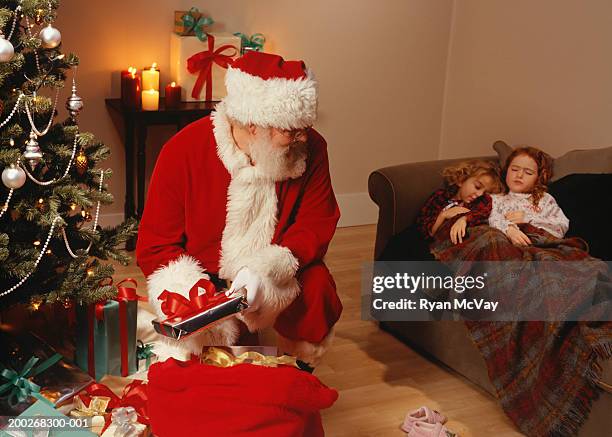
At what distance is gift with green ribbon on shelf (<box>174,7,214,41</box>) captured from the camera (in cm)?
368

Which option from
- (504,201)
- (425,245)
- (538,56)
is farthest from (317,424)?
(538,56)

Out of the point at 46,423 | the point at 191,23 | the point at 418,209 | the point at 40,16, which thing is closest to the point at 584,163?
the point at 418,209

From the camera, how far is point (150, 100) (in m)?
3.56

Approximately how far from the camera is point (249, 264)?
2164 millimetres

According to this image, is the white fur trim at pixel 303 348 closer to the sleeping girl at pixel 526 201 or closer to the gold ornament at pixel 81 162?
the gold ornament at pixel 81 162

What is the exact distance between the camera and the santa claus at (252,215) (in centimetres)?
212

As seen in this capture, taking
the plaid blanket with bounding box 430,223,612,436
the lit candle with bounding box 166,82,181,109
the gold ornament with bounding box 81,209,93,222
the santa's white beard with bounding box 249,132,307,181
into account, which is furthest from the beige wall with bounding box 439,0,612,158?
the gold ornament with bounding box 81,209,93,222

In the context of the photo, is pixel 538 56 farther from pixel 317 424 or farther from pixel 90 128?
pixel 317 424

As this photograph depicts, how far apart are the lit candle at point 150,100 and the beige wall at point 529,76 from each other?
180 cm

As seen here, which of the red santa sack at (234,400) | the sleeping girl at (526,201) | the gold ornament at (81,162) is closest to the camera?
the red santa sack at (234,400)

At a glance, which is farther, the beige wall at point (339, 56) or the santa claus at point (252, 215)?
the beige wall at point (339, 56)

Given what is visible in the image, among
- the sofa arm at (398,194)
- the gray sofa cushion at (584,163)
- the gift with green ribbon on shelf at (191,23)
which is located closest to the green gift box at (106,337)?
the sofa arm at (398,194)

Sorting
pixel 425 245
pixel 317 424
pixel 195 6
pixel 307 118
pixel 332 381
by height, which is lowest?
pixel 332 381

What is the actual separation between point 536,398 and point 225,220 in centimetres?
114
